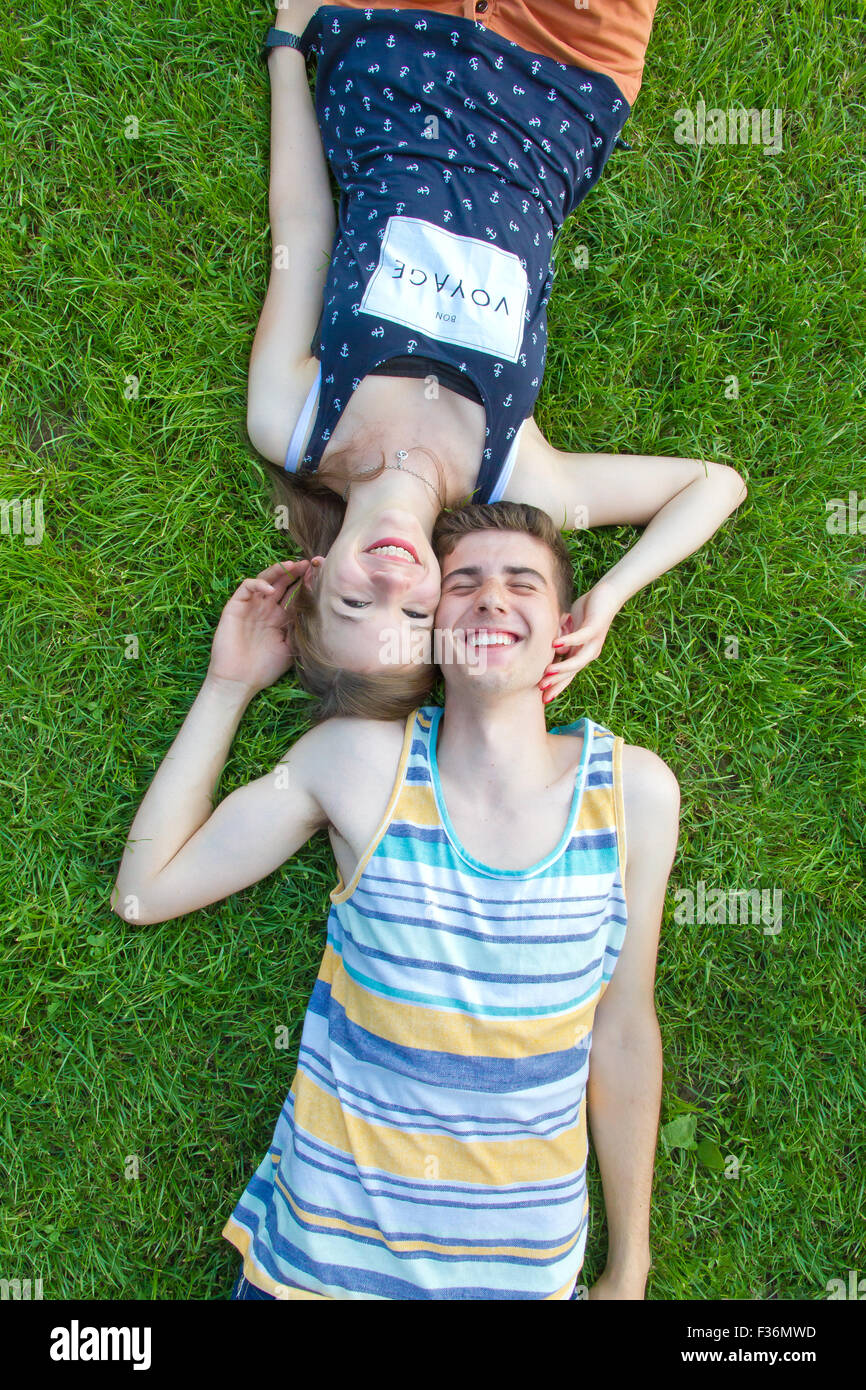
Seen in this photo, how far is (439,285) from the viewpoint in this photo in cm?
266

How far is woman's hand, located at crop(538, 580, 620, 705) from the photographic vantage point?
8.80ft

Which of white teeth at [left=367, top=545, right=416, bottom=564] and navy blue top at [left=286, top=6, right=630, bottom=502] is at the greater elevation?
navy blue top at [left=286, top=6, right=630, bottom=502]

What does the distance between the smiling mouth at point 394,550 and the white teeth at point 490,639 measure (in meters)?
0.27

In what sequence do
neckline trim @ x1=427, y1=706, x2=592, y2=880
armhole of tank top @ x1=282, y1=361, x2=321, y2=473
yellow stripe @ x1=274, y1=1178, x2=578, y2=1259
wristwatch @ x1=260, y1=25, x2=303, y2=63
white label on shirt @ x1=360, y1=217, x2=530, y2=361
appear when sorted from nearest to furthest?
yellow stripe @ x1=274, y1=1178, x2=578, y2=1259
neckline trim @ x1=427, y1=706, x2=592, y2=880
white label on shirt @ x1=360, y1=217, x2=530, y2=361
armhole of tank top @ x1=282, y1=361, x2=321, y2=473
wristwatch @ x1=260, y1=25, x2=303, y2=63

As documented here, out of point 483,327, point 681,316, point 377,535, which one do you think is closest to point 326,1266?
point 377,535

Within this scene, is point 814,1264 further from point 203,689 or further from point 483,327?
point 483,327

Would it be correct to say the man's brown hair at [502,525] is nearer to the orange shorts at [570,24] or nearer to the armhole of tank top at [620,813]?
the armhole of tank top at [620,813]

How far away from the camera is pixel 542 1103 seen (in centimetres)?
253

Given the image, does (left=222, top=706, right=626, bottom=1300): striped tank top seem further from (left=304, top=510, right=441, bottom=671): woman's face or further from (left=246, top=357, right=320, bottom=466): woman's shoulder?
(left=246, top=357, right=320, bottom=466): woman's shoulder

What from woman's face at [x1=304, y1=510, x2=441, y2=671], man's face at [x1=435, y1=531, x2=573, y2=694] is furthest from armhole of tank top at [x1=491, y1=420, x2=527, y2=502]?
woman's face at [x1=304, y1=510, x2=441, y2=671]

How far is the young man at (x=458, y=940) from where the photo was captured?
→ 8.13 ft

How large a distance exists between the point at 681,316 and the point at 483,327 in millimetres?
810

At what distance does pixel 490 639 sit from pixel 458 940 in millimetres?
837
